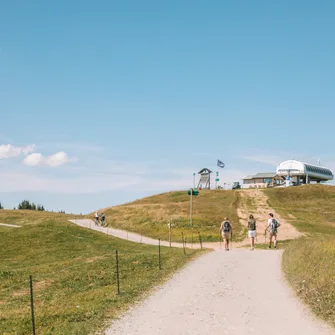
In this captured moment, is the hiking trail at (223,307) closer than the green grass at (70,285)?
Yes

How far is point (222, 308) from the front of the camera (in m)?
15.0

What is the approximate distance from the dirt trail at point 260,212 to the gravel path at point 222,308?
32674 millimetres

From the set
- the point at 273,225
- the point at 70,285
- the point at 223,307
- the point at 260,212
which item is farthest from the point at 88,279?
the point at 260,212

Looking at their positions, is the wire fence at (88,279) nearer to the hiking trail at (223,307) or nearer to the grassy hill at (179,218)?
the hiking trail at (223,307)

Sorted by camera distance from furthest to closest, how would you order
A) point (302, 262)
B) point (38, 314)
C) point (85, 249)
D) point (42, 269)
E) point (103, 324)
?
point (85, 249) → point (42, 269) → point (302, 262) → point (38, 314) → point (103, 324)

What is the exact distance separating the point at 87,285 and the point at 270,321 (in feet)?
38.6

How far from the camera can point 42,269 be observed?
1217 inches

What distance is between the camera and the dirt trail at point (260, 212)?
55.4 m

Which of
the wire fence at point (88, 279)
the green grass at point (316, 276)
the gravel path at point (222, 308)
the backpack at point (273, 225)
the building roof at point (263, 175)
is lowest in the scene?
the wire fence at point (88, 279)

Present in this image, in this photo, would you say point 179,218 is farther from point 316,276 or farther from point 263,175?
point 263,175

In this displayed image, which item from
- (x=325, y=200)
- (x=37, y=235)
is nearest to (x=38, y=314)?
(x=37, y=235)

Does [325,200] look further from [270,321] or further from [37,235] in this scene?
[270,321]

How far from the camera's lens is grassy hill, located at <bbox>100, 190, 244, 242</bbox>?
194 ft

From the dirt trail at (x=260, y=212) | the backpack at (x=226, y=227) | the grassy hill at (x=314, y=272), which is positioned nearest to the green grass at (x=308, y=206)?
the dirt trail at (x=260, y=212)
